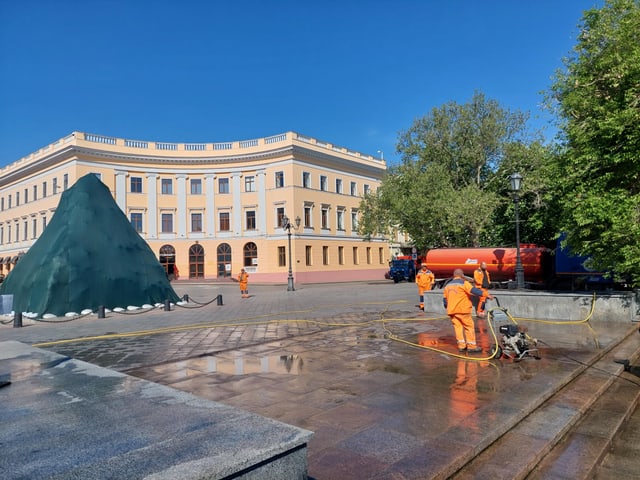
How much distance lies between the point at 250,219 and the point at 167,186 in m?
10.2

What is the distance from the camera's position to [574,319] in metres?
12.3

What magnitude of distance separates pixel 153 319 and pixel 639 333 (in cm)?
1457

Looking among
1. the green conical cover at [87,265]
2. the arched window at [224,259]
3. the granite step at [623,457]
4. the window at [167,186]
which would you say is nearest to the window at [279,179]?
the arched window at [224,259]

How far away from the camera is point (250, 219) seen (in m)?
48.6

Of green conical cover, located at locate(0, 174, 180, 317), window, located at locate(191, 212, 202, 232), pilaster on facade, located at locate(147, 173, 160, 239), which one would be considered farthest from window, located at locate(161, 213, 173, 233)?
green conical cover, located at locate(0, 174, 180, 317)

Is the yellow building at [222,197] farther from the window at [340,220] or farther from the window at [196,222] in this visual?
the window at [340,220]

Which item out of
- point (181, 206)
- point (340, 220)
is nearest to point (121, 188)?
point (181, 206)

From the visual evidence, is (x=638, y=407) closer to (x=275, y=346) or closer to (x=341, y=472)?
(x=341, y=472)

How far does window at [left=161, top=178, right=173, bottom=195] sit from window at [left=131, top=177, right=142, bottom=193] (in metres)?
2.30

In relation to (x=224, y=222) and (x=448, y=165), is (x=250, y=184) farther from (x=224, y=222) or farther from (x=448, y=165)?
(x=448, y=165)

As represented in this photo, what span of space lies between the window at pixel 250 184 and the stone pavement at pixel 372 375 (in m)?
36.3

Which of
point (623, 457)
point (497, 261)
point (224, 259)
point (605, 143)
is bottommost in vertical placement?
point (623, 457)

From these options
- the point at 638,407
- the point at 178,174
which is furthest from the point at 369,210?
the point at 638,407

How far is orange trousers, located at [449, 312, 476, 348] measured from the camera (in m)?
8.13
